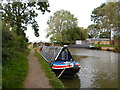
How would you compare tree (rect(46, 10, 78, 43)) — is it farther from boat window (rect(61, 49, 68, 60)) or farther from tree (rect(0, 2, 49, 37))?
boat window (rect(61, 49, 68, 60))

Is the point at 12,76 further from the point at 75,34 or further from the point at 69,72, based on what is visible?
the point at 75,34

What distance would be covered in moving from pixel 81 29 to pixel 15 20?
133 ft

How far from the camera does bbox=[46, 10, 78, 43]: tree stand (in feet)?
155

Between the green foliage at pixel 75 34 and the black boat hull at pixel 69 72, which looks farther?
the green foliage at pixel 75 34

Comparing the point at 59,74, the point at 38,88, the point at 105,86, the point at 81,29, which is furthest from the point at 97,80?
the point at 81,29

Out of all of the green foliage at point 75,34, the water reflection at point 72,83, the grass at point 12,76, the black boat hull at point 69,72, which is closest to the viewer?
the grass at point 12,76

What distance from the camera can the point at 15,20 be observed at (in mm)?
17922

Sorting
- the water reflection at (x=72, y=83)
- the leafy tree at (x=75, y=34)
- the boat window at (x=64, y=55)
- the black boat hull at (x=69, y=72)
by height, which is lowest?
the water reflection at (x=72, y=83)

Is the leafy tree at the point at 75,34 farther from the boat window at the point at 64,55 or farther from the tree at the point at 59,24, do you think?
the boat window at the point at 64,55

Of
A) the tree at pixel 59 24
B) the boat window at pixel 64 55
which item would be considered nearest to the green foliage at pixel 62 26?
the tree at pixel 59 24

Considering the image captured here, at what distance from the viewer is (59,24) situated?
157 ft

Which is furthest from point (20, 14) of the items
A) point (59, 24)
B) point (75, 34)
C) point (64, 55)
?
point (75, 34)

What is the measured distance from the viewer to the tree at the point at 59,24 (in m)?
47.3

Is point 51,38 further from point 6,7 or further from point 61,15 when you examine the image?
point 6,7
